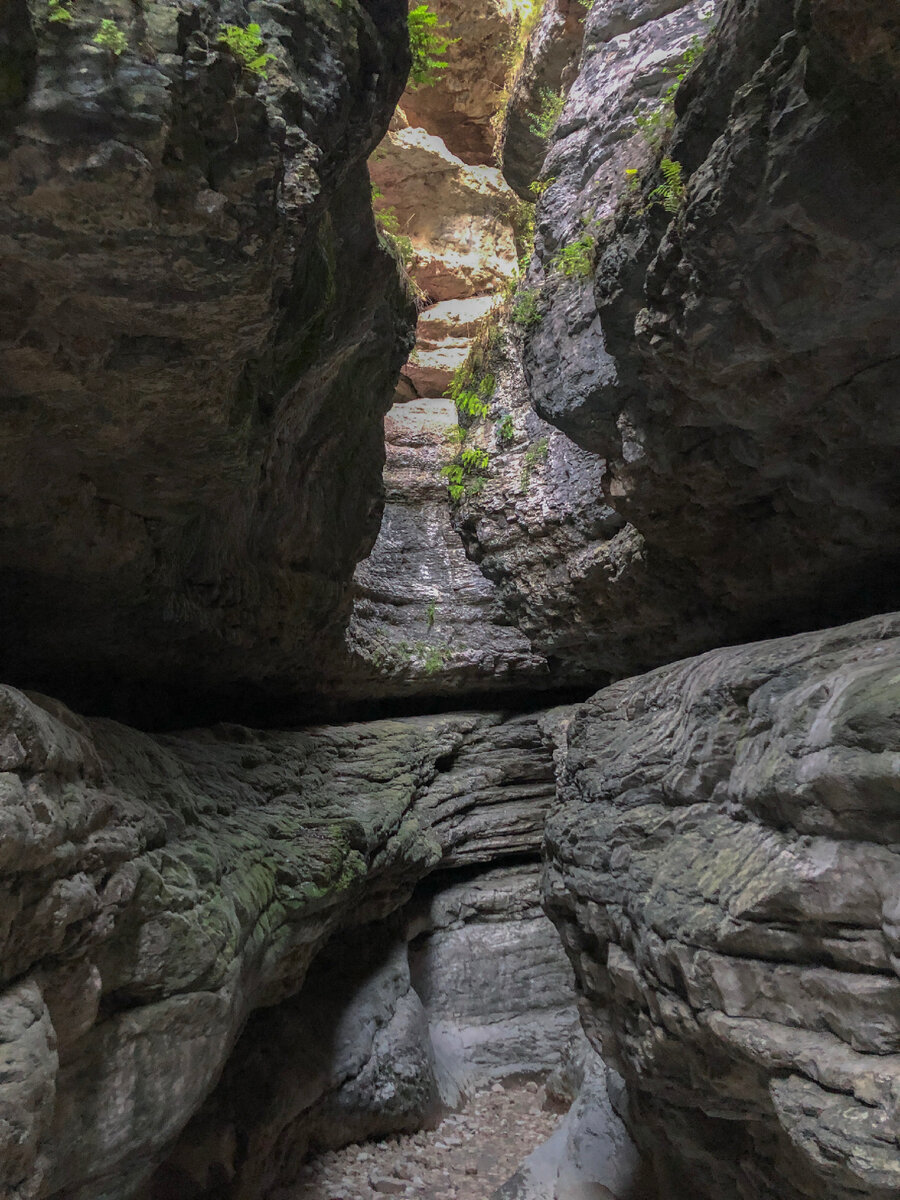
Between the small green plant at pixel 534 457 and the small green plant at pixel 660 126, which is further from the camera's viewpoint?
the small green plant at pixel 534 457

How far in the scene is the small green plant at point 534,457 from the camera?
8.90 m

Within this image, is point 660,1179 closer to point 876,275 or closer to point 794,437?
point 794,437

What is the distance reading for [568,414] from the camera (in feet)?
20.1

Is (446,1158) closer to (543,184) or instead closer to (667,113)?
(667,113)

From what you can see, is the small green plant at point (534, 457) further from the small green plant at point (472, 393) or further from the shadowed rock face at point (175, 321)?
the shadowed rock face at point (175, 321)

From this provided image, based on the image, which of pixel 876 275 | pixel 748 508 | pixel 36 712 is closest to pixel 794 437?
pixel 748 508

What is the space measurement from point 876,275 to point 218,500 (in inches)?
151

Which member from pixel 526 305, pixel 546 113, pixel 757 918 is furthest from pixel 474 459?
pixel 757 918

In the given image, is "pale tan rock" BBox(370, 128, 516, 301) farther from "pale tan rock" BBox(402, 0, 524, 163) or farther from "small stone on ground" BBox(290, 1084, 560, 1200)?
"small stone on ground" BBox(290, 1084, 560, 1200)

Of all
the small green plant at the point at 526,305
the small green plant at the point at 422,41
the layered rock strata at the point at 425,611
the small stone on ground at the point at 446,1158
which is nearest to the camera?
the small green plant at the point at 422,41

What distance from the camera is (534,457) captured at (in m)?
8.95

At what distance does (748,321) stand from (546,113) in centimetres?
693

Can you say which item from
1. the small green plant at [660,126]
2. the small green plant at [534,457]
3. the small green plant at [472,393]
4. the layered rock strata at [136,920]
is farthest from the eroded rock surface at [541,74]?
the layered rock strata at [136,920]

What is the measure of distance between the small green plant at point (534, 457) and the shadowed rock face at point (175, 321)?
10.2 feet
